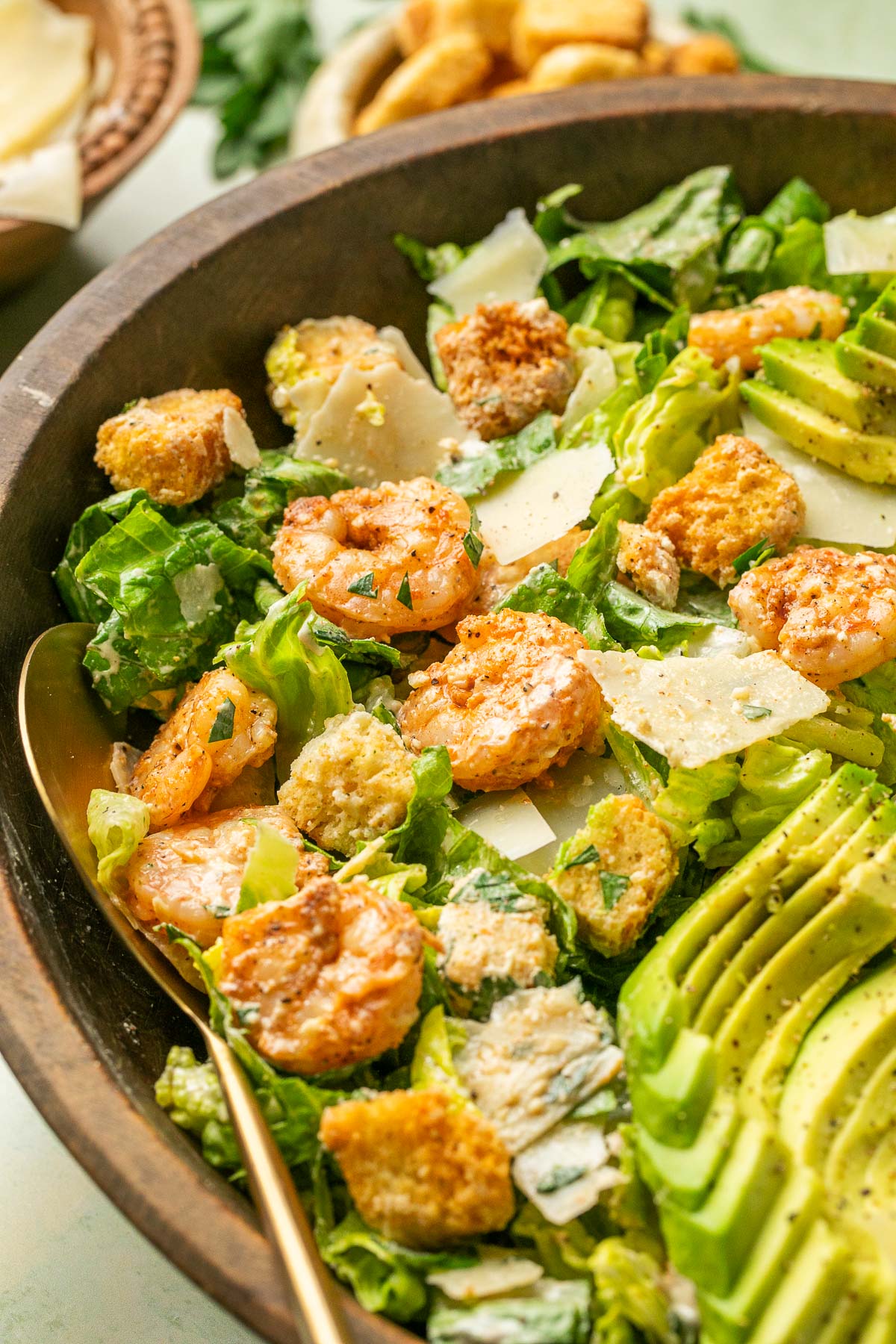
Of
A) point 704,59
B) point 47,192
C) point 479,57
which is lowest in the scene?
point 704,59

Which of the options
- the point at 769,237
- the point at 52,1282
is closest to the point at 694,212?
the point at 769,237

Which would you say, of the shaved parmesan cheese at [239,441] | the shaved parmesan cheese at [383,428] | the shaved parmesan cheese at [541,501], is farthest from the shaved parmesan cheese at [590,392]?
the shaved parmesan cheese at [239,441]

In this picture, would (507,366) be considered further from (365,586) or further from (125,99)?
(125,99)

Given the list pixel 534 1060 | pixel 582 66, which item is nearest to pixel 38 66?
pixel 582 66

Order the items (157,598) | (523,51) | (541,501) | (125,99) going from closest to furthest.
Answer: (157,598) < (541,501) < (125,99) < (523,51)

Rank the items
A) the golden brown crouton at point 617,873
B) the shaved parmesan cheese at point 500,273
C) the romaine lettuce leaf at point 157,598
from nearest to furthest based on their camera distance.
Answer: the golden brown crouton at point 617,873 < the romaine lettuce leaf at point 157,598 < the shaved parmesan cheese at point 500,273

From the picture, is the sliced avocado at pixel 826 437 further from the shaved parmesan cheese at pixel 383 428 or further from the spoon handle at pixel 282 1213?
the spoon handle at pixel 282 1213
